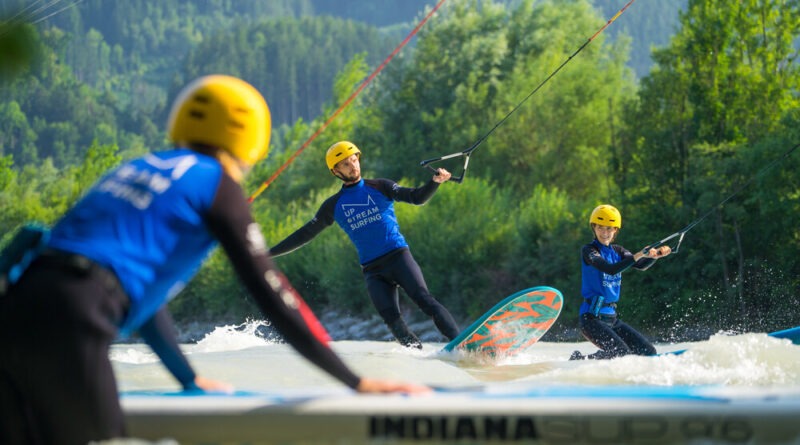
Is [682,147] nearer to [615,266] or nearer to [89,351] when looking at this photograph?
[615,266]

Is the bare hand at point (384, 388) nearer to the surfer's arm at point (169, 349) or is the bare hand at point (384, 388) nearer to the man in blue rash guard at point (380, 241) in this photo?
the surfer's arm at point (169, 349)

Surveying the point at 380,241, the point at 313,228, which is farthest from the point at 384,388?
the point at 313,228

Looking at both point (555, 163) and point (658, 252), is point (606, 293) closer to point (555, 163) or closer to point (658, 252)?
point (658, 252)

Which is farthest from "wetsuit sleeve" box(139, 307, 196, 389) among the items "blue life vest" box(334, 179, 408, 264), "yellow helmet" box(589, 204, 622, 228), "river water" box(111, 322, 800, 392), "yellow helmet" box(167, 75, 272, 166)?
"yellow helmet" box(589, 204, 622, 228)

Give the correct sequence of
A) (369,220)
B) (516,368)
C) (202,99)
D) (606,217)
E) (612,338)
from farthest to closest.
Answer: (369,220)
(606,217)
(612,338)
(516,368)
(202,99)

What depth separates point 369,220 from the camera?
872 cm

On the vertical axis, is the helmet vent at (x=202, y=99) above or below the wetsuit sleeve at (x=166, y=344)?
above

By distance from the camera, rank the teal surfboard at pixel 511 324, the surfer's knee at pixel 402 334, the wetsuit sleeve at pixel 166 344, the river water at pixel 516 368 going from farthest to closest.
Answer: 1. the surfer's knee at pixel 402 334
2. the teal surfboard at pixel 511 324
3. the river water at pixel 516 368
4. the wetsuit sleeve at pixel 166 344

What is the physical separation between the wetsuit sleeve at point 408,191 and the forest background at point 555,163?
2661mm

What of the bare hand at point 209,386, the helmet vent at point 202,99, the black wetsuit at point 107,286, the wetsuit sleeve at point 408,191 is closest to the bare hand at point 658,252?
the wetsuit sleeve at point 408,191

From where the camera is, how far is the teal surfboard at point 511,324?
8.27 m

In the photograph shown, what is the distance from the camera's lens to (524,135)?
33750 millimetres

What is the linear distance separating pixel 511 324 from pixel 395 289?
1.02 meters

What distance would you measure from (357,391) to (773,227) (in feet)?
65.1
